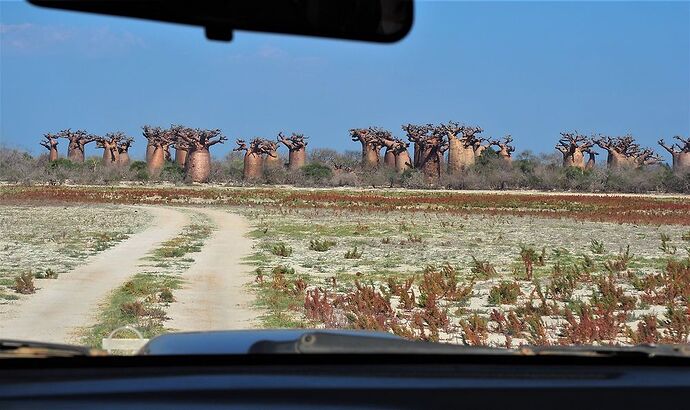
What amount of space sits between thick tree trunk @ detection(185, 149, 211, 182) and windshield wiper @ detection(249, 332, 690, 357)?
91.8m

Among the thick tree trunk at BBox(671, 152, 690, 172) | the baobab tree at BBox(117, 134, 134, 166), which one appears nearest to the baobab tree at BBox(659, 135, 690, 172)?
the thick tree trunk at BBox(671, 152, 690, 172)

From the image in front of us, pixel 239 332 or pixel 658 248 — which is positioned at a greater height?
pixel 239 332

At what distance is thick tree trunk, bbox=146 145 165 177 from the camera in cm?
9969

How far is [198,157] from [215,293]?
83.3 metres

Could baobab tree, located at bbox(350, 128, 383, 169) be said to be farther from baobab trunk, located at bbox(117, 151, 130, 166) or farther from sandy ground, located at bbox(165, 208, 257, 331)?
sandy ground, located at bbox(165, 208, 257, 331)

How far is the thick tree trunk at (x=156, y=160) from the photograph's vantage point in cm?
9969

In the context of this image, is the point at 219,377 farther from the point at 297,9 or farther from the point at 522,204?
the point at 522,204

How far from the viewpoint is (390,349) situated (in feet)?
11.4

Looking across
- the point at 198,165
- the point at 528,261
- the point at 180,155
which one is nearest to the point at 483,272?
the point at 528,261

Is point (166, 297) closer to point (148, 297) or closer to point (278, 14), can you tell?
point (148, 297)

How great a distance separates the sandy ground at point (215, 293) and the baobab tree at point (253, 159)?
74267 mm

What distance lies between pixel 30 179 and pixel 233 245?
65.0 m

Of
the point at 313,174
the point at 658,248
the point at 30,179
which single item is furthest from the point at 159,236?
the point at 313,174

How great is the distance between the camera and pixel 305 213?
1718 inches
